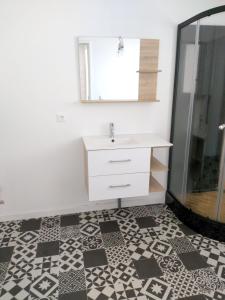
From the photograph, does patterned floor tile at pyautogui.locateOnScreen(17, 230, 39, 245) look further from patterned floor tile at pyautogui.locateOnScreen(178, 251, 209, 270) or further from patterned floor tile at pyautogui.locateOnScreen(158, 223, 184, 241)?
patterned floor tile at pyautogui.locateOnScreen(178, 251, 209, 270)

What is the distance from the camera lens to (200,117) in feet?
7.87

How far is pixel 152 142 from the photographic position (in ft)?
7.40

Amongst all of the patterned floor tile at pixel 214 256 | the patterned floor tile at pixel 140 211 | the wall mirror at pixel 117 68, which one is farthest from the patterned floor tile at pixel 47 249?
the wall mirror at pixel 117 68

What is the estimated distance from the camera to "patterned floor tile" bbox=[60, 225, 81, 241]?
88.4 inches

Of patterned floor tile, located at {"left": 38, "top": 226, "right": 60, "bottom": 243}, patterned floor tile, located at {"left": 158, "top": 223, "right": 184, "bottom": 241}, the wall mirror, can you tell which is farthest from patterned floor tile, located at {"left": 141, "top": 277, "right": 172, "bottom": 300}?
the wall mirror

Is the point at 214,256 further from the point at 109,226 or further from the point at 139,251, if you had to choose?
the point at 109,226

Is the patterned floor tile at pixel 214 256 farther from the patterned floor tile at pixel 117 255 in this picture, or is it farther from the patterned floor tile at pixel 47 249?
the patterned floor tile at pixel 47 249

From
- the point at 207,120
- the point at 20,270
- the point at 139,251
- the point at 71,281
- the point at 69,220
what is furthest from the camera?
the point at 69,220

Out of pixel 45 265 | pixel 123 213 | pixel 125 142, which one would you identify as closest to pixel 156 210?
pixel 123 213

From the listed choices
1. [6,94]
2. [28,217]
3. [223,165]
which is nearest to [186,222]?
[223,165]

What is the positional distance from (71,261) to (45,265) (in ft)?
0.70

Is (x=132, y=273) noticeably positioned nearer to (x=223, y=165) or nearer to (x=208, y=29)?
(x=223, y=165)

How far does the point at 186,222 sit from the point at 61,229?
1324 millimetres

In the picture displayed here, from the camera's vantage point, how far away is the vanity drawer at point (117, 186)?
2.15 meters
